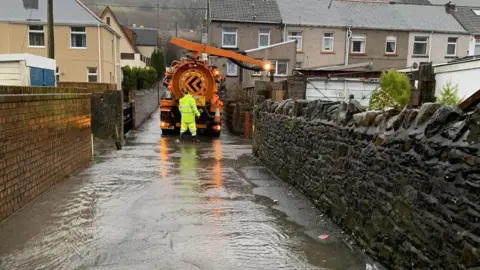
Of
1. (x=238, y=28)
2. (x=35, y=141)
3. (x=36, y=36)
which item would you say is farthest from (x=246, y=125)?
(x=36, y=36)

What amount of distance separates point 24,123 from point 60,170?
1989 millimetres

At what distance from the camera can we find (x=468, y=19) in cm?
4000

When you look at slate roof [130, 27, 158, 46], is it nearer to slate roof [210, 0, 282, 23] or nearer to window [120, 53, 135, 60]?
window [120, 53, 135, 60]

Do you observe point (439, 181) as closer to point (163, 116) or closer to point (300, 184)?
point (300, 184)

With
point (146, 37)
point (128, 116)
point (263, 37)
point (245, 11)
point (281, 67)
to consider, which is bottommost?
point (128, 116)

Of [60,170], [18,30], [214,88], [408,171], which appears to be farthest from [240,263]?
[18,30]

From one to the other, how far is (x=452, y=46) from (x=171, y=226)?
39.5m

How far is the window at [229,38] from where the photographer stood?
35.9 m

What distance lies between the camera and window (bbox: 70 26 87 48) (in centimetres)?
3334

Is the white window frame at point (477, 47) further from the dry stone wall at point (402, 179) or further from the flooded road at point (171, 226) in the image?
the dry stone wall at point (402, 179)

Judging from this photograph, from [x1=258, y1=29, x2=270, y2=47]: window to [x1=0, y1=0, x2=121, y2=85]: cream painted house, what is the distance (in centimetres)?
1270

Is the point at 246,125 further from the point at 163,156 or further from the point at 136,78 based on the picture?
the point at 136,78

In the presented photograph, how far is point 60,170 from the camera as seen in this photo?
7.73 metres

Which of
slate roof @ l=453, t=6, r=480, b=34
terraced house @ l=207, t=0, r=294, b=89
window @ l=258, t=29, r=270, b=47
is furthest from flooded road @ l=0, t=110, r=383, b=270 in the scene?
slate roof @ l=453, t=6, r=480, b=34
